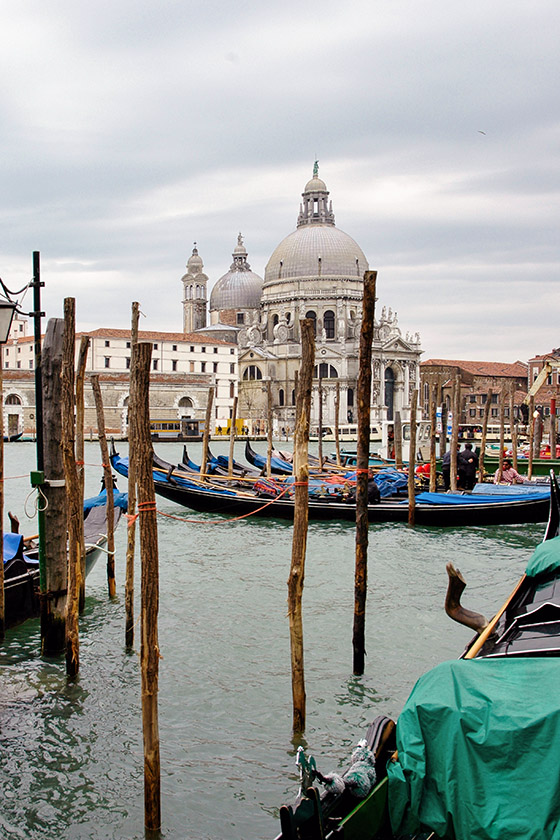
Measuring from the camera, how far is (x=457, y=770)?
2.10 m

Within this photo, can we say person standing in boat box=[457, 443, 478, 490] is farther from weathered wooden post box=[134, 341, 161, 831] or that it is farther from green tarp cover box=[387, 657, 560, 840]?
green tarp cover box=[387, 657, 560, 840]

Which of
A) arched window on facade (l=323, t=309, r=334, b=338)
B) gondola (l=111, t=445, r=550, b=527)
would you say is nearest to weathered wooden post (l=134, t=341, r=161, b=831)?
gondola (l=111, t=445, r=550, b=527)

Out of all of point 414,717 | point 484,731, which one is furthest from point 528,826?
point 414,717

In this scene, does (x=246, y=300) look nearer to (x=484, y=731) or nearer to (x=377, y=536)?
A: (x=377, y=536)

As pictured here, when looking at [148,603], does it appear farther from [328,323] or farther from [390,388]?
[390,388]

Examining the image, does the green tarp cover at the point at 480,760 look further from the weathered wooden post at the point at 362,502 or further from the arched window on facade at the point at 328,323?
the arched window on facade at the point at 328,323

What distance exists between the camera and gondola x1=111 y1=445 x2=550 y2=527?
9859 millimetres

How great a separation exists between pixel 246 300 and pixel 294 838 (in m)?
50.1

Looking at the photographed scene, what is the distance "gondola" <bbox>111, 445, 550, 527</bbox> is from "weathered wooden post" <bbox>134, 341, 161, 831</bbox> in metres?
5.62

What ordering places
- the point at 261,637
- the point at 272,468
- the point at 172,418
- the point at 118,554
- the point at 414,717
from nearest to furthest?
the point at 414,717 < the point at 261,637 < the point at 118,554 < the point at 272,468 < the point at 172,418

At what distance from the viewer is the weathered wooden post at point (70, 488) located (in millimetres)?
4289

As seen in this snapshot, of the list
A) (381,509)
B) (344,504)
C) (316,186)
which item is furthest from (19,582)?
(316,186)

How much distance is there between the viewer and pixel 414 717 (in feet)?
7.21

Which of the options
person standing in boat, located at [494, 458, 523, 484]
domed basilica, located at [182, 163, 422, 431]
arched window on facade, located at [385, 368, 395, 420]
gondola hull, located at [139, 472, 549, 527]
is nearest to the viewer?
gondola hull, located at [139, 472, 549, 527]
